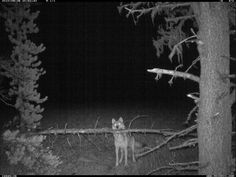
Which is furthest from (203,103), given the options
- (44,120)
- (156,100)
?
(156,100)

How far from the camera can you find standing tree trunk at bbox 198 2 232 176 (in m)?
7.39

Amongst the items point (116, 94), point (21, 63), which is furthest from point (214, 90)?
Answer: point (116, 94)

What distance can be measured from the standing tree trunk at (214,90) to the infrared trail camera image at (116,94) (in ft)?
0.08

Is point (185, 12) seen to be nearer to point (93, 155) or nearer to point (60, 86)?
point (93, 155)

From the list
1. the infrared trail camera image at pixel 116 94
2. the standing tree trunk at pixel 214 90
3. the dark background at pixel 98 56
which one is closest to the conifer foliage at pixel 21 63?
the infrared trail camera image at pixel 116 94

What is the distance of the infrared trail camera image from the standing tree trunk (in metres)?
0.02

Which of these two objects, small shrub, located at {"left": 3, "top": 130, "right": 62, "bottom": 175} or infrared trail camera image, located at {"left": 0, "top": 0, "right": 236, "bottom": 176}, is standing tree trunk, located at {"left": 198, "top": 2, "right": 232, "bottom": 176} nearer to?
infrared trail camera image, located at {"left": 0, "top": 0, "right": 236, "bottom": 176}

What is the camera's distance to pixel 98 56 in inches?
1510

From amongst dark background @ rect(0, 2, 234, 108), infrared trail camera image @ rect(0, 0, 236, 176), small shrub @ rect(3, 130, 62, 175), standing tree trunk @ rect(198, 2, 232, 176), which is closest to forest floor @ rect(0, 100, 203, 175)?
infrared trail camera image @ rect(0, 0, 236, 176)

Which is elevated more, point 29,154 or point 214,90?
point 214,90

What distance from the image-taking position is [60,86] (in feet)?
103

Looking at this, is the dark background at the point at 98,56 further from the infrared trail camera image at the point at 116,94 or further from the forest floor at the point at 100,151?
the forest floor at the point at 100,151

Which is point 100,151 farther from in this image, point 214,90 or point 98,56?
point 98,56

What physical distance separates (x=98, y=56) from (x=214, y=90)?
3150 cm
